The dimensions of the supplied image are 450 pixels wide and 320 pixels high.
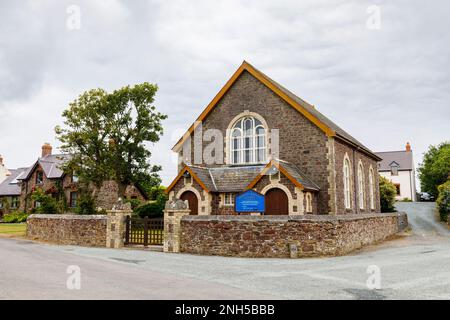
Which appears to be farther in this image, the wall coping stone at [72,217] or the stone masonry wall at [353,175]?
the stone masonry wall at [353,175]

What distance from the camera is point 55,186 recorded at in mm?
44594

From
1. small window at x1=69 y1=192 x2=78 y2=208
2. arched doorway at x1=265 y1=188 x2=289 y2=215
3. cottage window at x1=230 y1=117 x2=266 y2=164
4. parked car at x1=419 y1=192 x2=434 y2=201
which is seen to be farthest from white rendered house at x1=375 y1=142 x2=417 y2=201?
arched doorway at x1=265 y1=188 x2=289 y2=215

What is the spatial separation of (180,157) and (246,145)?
4.86 metres

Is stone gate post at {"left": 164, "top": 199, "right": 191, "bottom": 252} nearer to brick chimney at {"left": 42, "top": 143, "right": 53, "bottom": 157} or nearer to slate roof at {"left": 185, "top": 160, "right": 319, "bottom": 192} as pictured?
slate roof at {"left": 185, "top": 160, "right": 319, "bottom": 192}

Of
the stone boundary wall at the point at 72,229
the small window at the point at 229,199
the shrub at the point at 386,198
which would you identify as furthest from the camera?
the shrub at the point at 386,198

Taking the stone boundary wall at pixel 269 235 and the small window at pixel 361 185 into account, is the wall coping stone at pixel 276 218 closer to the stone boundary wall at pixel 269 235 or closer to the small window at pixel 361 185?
the stone boundary wall at pixel 269 235

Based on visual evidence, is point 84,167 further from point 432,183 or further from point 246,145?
point 432,183

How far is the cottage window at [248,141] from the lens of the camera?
78.1 ft

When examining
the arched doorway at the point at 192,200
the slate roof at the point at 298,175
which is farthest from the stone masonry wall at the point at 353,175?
the arched doorway at the point at 192,200

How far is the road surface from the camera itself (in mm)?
8219

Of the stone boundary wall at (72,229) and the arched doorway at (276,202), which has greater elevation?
the arched doorway at (276,202)

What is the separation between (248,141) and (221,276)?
14.2 meters
